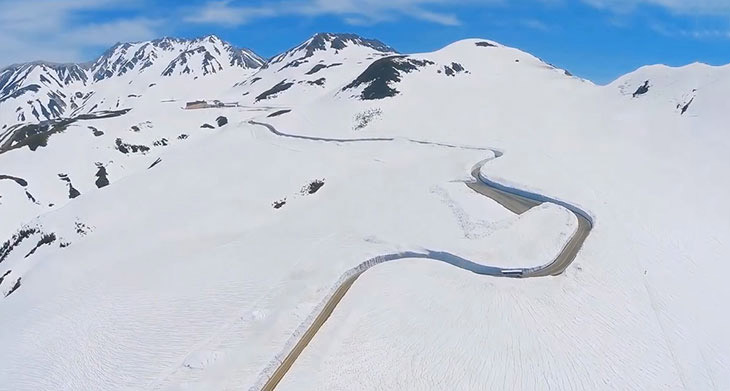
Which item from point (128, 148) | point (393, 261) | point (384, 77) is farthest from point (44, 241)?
point (384, 77)

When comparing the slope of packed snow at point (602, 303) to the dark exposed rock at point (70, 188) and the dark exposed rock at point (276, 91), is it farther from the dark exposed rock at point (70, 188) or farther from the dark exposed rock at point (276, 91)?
the dark exposed rock at point (276, 91)

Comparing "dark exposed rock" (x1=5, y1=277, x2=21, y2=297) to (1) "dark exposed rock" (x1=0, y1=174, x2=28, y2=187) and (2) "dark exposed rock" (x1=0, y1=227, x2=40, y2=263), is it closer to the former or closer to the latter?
(2) "dark exposed rock" (x1=0, y1=227, x2=40, y2=263)

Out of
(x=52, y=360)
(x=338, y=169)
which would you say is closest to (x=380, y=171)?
(x=338, y=169)

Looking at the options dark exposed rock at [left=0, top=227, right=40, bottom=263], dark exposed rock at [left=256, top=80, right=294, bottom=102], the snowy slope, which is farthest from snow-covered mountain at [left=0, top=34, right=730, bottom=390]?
dark exposed rock at [left=256, top=80, right=294, bottom=102]

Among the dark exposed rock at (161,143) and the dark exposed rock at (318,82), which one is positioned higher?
the dark exposed rock at (318,82)

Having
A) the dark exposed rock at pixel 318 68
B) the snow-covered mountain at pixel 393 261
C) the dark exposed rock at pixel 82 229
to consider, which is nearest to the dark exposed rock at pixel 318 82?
the dark exposed rock at pixel 318 68

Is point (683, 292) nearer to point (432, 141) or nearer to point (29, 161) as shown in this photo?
point (432, 141)
